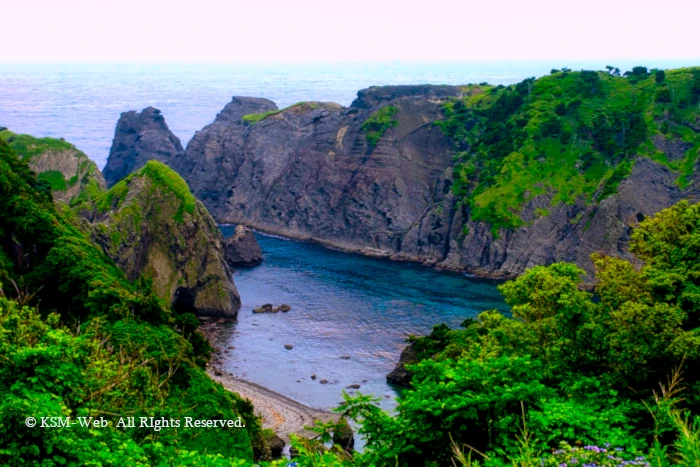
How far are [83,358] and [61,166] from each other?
361 feet

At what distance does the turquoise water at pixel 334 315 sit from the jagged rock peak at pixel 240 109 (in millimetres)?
54010

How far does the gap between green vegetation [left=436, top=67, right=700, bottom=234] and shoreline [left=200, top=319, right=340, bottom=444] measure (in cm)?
5814

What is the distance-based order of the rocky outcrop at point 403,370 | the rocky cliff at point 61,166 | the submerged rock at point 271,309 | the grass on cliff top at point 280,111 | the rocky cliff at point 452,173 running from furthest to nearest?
the grass on cliff top at point 280,111
the rocky cliff at point 61,166
the rocky cliff at point 452,173
the submerged rock at point 271,309
the rocky outcrop at point 403,370

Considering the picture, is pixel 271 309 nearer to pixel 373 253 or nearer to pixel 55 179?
pixel 373 253

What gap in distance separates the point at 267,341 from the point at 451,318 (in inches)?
962

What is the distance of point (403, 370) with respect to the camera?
7044cm

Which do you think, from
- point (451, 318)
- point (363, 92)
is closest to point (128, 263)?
point (451, 318)

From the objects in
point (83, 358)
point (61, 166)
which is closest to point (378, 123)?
point (61, 166)

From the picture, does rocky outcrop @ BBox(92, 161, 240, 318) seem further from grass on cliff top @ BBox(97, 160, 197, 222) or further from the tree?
the tree

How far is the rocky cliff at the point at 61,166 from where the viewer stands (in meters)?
119

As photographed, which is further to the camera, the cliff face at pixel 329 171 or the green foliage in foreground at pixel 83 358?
the cliff face at pixel 329 171

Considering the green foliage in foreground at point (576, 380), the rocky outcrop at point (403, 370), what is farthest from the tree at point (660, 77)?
the green foliage in foreground at point (576, 380)

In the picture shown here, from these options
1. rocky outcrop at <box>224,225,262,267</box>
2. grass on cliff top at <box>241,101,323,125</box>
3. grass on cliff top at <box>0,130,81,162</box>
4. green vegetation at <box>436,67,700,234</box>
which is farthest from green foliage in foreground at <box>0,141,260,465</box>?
grass on cliff top at <box>241,101,323,125</box>

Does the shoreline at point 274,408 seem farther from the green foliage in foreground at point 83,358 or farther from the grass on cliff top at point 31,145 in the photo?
the grass on cliff top at point 31,145
